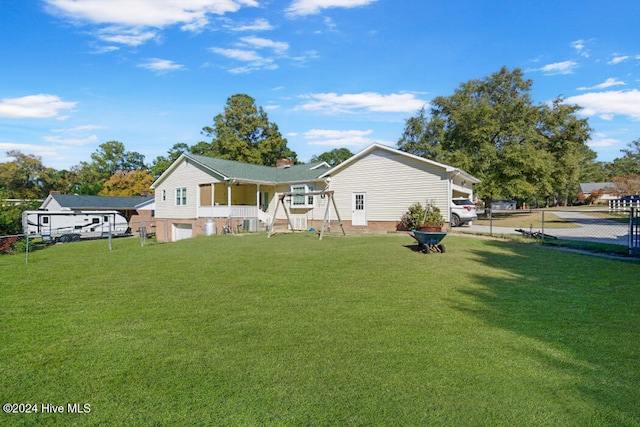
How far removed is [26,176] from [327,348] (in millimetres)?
70785

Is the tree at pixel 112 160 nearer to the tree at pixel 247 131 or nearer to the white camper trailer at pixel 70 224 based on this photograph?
the tree at pixel 247 131

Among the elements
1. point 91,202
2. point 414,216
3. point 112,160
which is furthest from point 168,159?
point 414,216

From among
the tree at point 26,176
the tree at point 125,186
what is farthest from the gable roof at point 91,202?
the tree at point 26,176

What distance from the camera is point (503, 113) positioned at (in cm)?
3238

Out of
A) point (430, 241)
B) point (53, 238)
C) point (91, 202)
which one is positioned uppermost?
A: point (91, 202)

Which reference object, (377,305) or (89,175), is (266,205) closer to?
(377,305)

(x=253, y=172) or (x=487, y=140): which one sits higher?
(x=487, y=140)

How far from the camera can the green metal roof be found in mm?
24328

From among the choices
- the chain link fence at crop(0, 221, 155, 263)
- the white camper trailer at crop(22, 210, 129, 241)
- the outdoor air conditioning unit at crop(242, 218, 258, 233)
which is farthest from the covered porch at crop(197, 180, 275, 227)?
the white camper trailer at crop(22, 210, 129, 241)

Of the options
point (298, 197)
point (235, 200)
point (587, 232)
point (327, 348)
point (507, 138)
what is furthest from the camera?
point (507, 138)

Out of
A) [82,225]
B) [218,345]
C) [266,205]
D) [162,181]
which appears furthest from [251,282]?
[82,225]

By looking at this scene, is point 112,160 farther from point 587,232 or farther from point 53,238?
point 587,232

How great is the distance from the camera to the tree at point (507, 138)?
94.1ft

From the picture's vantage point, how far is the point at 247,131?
159 ft
